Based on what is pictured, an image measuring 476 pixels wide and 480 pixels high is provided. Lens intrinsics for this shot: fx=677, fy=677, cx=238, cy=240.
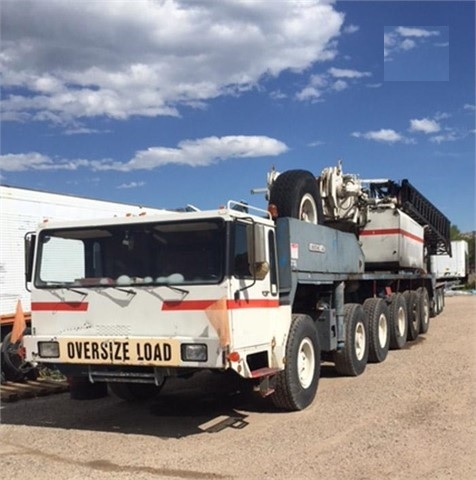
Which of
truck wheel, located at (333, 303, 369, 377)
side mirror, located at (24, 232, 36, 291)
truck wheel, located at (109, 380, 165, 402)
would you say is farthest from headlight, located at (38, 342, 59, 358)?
truck wheel, located at (333, 303, 369, 377)

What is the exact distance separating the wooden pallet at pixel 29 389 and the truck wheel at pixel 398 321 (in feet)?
21.4

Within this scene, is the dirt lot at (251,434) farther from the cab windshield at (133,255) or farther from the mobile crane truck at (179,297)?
the cab windshield at (133,255)

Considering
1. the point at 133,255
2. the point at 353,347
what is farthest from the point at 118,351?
the point at 353,347

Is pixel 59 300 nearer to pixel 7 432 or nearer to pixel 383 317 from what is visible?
pixel 7 432

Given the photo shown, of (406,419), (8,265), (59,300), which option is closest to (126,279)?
(59,300)

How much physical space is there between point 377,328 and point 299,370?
4143 millimetres

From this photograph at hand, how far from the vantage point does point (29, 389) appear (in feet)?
31.9

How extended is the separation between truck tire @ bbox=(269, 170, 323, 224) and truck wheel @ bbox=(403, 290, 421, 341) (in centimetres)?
640

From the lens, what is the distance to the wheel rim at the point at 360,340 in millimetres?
10691

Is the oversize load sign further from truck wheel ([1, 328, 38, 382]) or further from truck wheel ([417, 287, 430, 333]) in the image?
truck wheel ([417, 287, 430, 333])

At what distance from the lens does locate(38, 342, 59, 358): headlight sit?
7016mm

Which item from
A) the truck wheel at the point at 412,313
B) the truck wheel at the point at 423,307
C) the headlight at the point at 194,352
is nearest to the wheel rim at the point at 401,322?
the truck wheel at the point at 412,313

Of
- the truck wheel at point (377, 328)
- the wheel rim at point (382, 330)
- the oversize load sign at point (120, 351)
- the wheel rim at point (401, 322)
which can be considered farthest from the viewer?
the wheel rim at point (401, 322)

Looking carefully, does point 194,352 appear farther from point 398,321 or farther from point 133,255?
point 398,321
